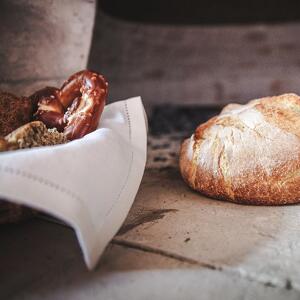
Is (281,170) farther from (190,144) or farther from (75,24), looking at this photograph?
(75,24)

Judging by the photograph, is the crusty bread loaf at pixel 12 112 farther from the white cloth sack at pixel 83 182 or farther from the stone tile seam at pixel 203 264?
the stone tile seam at pixel 203 264

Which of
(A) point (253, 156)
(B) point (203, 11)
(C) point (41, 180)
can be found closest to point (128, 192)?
(C) point (41, 180)

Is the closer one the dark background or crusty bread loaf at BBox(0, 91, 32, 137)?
crusty bread loaf at BBox(0, 91, 32, 137)

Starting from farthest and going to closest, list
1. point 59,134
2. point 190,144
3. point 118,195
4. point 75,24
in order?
point 75,24 → point 190,144 → point 59,134 → point 118,195

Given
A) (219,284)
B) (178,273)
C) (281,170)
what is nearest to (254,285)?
(219,284)

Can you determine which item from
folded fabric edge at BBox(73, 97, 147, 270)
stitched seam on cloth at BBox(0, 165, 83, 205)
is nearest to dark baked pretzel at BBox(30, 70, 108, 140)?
folded fabric edge at BBox(73, 97, 147, 270)

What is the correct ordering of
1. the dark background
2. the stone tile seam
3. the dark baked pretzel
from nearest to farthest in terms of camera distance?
the stone tile seam, the dark baked pretzel, the dark background

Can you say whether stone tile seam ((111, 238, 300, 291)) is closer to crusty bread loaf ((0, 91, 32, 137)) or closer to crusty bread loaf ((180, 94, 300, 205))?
crusty bread loaf ((180, 94, 300, 205))
